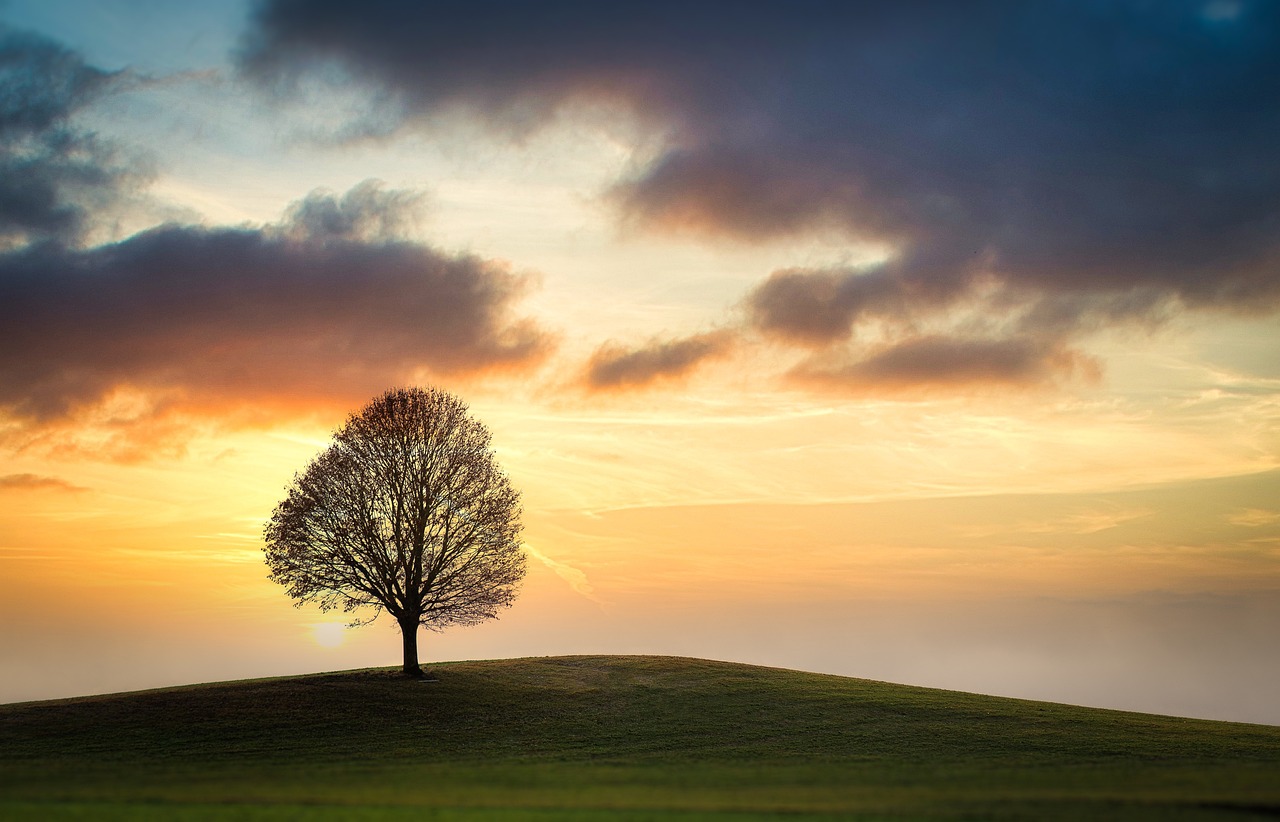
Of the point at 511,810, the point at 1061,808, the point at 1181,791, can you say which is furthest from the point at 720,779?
the point at 1181,791

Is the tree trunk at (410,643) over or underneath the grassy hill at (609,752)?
over

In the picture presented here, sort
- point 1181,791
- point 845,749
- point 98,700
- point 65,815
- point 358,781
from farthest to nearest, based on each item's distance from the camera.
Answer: point 98,700 < point 845,749 < point 358,781 < point 1181,791 < point 65,815

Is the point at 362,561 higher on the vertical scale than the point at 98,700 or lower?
higher

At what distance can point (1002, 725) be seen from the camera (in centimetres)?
4400

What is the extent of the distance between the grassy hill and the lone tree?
5.11 m

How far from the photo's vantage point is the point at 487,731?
42344 mm

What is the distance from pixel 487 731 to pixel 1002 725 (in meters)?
25.7

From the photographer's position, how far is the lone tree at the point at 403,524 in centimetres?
5406

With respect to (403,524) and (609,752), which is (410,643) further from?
(609,752)

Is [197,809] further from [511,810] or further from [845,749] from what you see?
[845,749]

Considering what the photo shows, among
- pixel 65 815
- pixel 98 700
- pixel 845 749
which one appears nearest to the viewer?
pixel 65 815

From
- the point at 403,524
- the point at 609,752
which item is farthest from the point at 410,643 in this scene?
the point at 609,752

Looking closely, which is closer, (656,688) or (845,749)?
(845,749)

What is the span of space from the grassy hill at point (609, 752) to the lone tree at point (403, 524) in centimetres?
511
